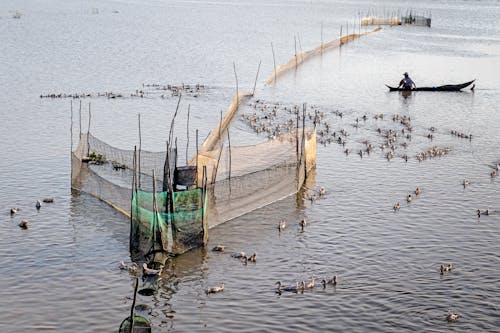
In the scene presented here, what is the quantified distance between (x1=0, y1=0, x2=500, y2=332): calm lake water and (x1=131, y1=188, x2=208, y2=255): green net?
469 mm

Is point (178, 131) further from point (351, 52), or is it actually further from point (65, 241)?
point (351, 52)

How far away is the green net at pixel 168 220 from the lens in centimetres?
1554

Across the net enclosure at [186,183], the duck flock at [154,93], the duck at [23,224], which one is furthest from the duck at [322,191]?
the duck flock at [154,93]

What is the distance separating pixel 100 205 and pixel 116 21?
6085 centimetres

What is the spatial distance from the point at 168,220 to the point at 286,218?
4.21 meters

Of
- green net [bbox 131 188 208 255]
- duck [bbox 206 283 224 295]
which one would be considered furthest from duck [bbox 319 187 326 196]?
duck [bbox 206 283 224 295]

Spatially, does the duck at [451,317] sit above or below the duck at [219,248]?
below

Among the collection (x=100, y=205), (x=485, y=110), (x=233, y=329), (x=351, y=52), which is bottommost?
(x=233, y=329)

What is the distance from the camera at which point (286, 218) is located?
1888 centimetres

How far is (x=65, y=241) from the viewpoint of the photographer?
17094mm

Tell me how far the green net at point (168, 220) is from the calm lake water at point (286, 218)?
469 millimetres

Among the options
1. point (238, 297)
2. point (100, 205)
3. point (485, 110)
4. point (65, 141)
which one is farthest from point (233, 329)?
point (485, 110)

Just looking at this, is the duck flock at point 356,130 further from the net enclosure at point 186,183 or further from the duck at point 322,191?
the duck at point 322,191

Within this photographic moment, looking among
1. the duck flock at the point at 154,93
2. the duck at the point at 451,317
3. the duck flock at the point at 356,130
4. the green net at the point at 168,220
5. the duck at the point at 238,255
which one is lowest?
the duck at the point at 451,317
